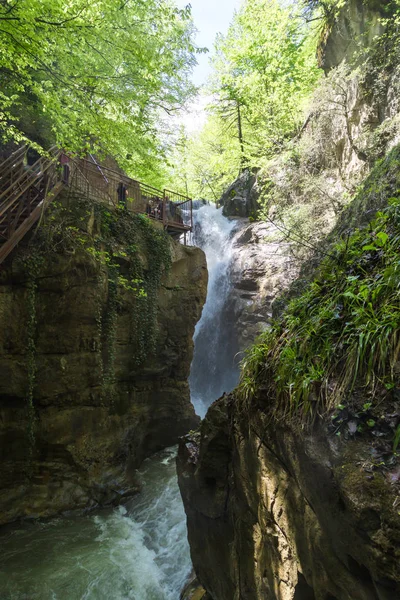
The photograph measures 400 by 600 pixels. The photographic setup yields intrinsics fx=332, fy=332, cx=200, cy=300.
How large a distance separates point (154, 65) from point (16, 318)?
621 cm

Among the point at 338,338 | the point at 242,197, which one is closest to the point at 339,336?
the point at 338,338

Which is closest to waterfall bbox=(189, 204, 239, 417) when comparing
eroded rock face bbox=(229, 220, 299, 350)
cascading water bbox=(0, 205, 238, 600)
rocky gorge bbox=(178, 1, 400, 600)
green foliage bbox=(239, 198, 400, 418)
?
eroded rock face bbox=(229, 220, 299, 350)

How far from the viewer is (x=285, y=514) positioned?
3.15m

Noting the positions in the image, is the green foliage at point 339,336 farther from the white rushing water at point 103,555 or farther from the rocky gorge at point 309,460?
the white rushing water at point 103,555

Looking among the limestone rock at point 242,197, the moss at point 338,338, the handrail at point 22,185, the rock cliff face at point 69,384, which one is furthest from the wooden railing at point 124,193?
the limestone rock at point 242,197

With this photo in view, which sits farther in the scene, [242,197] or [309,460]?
[242,197]

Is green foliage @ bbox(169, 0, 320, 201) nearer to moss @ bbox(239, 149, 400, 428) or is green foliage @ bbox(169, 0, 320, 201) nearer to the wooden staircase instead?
the wooden staircase

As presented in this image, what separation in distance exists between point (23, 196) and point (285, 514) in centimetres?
857

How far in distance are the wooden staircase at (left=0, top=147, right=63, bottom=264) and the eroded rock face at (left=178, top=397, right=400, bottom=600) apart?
604 cm

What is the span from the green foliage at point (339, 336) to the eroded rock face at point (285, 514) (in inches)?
13.6

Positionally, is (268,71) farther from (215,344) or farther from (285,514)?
(285,514)

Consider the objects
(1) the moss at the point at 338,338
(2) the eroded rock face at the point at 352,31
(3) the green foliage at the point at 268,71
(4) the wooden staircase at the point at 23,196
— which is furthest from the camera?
(3) the green foliage at the point at 268,71

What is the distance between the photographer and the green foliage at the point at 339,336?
2.57 metres

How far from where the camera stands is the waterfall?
657 inches
